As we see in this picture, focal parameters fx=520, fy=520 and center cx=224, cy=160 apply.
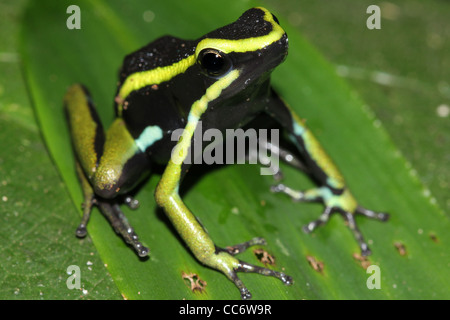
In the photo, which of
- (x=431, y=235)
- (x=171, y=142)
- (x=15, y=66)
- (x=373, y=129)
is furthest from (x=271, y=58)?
(x=15, y=66)

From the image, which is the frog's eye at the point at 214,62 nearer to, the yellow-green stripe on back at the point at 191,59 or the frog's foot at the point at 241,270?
the yellow-green stripe on back at the point at 191,59

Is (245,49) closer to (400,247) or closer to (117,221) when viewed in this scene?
(117,221)

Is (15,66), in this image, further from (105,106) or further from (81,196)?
(81,196)

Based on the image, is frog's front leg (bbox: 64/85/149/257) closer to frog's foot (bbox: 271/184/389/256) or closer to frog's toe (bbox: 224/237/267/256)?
frog's toe (bbox: 224/237/267/256)

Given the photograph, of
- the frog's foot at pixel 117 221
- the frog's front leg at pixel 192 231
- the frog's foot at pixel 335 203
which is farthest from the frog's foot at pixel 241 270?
the frog's foot at pixel 335 203

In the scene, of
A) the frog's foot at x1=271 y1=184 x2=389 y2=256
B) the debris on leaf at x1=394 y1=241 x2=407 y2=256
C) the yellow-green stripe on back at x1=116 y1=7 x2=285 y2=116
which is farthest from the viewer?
the frog's foot at x1=271 y1=184 x2=389 y2=256

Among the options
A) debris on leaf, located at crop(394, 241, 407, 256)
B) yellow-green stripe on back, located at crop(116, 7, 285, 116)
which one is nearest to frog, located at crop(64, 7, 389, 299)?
yellow-green stripe on back, located at crop(116, 7, 285, 116)
